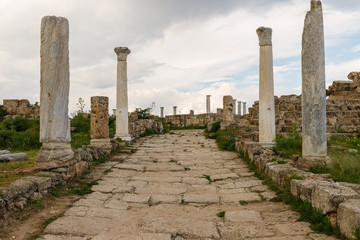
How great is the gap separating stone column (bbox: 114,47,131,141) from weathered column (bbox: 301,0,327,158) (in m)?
8.04

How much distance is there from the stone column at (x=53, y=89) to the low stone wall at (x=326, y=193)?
4300 millimetres

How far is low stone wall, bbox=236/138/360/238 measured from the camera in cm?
333

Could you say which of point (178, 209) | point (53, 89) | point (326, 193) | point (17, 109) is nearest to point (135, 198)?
point (178, 209)

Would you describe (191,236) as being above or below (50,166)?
below

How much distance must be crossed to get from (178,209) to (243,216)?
106cm

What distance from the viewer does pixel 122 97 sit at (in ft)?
42.3

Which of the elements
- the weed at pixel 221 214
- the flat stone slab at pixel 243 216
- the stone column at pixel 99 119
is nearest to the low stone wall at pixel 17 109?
the stone column at pixel 99 119

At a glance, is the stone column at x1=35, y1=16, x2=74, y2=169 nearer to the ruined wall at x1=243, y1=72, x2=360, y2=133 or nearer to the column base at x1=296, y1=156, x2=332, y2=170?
the column base at x1=296, y1=156, x2=332, y2=170

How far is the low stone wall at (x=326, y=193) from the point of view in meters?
3.33

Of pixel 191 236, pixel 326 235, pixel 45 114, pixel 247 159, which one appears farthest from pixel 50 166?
pixel 247 159

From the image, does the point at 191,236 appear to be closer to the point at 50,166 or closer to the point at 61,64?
the point at 50,166

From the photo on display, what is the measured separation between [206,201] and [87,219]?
2.11m

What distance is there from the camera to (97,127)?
10414mm

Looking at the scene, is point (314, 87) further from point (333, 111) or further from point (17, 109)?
point (17, 109)
